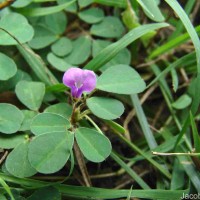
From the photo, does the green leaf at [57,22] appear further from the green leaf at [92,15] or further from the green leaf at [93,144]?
the green leaf at [93,144]

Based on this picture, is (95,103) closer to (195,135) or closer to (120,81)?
(120,81)

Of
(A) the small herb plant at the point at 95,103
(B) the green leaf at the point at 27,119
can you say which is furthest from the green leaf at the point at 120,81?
(B) the green leaf at the point at 27,119

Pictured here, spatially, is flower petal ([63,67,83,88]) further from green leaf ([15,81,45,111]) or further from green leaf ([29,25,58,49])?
green leaf ([29,25,58,49])

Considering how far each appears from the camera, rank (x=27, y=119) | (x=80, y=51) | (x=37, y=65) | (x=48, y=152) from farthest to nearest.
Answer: (x=80, y=51), (x=37, y=65), (x=27, y=119), (x=48, y=152)

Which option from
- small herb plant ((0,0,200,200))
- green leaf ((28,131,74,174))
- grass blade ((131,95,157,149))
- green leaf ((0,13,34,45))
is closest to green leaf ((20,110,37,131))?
small herb plant ((0,0,200,200))

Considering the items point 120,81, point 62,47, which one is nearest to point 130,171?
point 120,81

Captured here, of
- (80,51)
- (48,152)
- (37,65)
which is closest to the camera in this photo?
(48,152)
